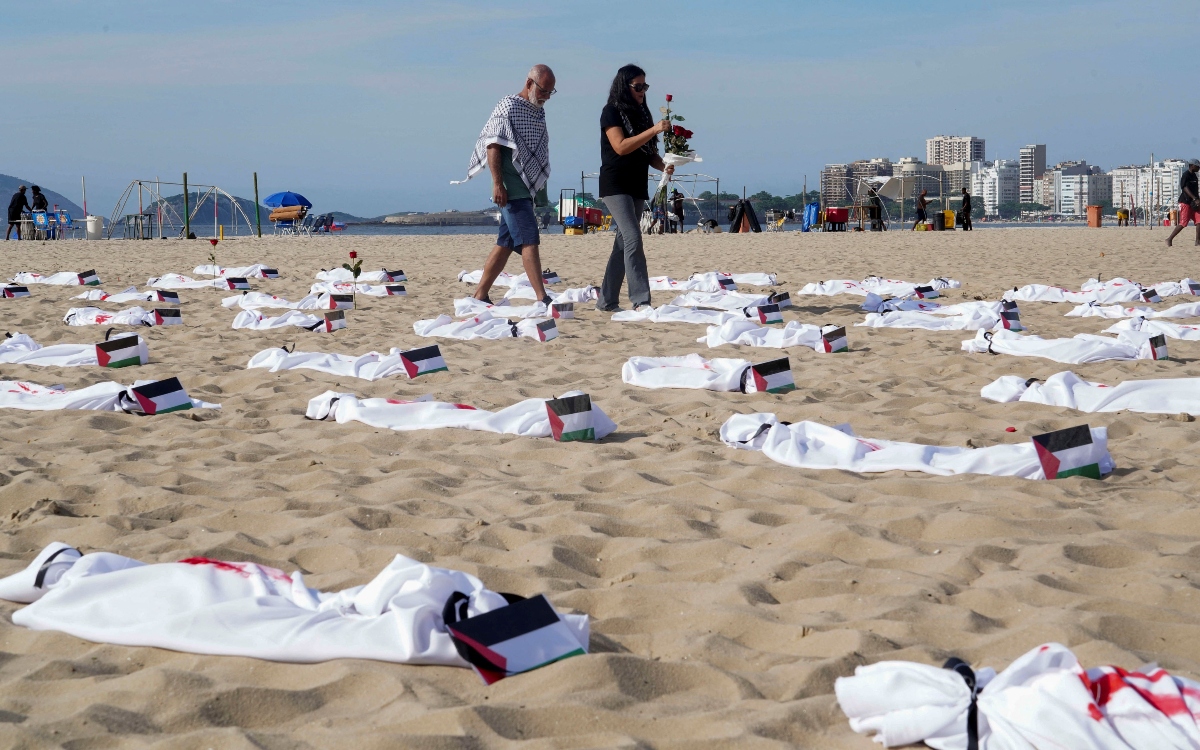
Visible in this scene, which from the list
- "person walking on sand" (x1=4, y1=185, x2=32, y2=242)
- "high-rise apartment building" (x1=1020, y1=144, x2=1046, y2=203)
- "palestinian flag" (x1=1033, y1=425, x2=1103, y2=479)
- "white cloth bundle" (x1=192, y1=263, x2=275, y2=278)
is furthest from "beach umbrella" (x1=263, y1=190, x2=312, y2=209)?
"high-rise apartment building" (x1=1020, y1=144, x2=1046, y2=203)

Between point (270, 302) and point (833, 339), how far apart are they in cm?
457

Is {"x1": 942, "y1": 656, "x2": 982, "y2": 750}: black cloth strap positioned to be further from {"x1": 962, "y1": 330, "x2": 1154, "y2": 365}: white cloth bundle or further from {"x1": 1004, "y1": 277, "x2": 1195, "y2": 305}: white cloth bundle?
{"x1": 1004, "y1": 277, "x2": 1195, "y2": 305}: white cloth bundle

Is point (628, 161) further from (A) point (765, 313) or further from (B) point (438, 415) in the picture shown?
(B) point (438, 415)

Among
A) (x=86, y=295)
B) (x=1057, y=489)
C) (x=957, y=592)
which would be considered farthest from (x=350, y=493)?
(x=86, y=295)

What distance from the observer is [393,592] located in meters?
2.04

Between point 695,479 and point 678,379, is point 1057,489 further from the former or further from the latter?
point 678,379

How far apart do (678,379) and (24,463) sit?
2.41 m

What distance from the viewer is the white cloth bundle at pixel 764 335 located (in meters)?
5.59

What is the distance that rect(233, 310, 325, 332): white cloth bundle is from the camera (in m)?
6.57

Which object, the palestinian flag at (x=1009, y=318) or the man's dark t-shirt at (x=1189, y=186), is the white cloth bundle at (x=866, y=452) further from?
the man's dark t-shirt at (x=1189, y=186)

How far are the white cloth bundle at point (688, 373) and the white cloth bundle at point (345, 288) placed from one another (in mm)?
4363

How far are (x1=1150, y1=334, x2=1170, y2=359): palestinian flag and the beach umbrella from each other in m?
30.4

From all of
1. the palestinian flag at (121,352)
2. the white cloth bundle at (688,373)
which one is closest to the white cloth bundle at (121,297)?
the palestinian flag at (121,352)

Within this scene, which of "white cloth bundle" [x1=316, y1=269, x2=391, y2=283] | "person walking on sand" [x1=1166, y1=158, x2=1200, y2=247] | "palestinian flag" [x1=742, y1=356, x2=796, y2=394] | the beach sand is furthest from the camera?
"person walking on sand" [x1=1166, y1=158, x2=1200, y2=247]
